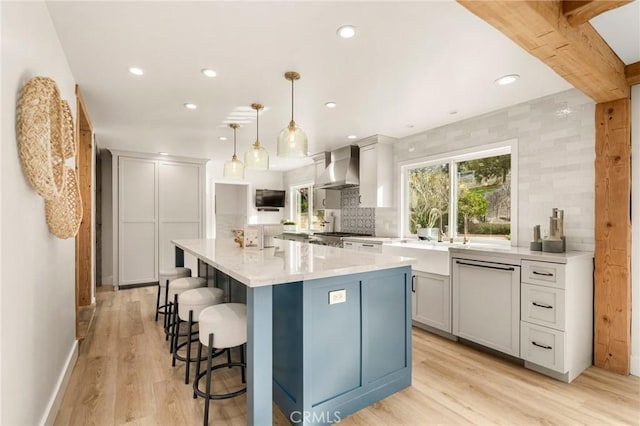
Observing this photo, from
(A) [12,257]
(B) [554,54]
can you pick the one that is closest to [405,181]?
(B) [554,54]

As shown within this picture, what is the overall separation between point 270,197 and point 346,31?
572 centimetres

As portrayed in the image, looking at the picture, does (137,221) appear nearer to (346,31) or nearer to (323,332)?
(323,332)

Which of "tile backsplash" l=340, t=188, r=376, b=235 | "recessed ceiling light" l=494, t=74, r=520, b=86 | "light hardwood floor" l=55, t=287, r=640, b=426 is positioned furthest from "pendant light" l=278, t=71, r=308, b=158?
"tile backsplash" l=340, t=188, r=376, b=235

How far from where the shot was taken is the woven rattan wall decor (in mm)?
1391

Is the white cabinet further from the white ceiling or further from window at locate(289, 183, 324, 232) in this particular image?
window at locate(289, 183, 324, 232)

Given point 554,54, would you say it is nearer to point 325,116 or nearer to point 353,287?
point 353,287

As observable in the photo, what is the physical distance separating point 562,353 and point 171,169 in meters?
6.01

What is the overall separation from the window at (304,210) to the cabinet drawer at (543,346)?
4402 millimetres

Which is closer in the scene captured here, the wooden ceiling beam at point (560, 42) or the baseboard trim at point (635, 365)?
the wooden ceiling beam at point (560, 42)

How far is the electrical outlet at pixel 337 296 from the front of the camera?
1903mm

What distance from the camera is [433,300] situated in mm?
3326

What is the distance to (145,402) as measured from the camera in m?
2.11

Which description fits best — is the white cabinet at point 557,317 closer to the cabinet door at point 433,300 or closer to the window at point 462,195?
the cabinet door at point 433,300

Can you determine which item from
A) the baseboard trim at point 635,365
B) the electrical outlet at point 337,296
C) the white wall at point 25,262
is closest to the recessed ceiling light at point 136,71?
the white wall at point 25,262
